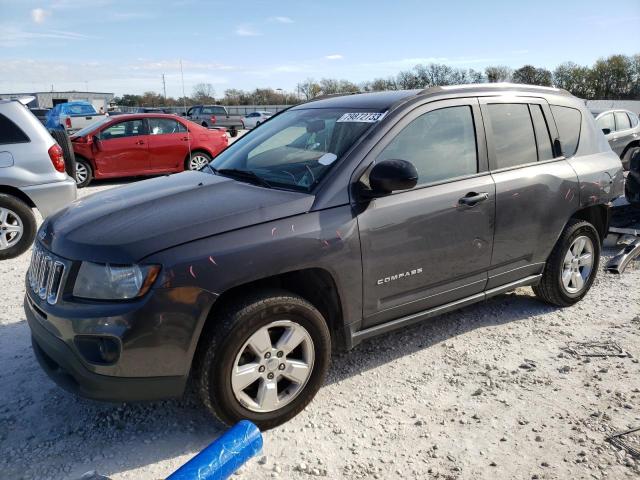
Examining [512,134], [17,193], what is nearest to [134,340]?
[512,134]

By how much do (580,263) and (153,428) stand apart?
366cm

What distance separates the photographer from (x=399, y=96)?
11.8 feet

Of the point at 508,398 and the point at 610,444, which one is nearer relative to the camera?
the point at 610,444

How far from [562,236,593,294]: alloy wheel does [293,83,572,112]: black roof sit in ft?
4.30

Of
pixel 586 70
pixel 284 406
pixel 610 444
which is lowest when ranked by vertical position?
pixel 610 444

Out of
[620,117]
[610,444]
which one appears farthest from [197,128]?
[610,444]

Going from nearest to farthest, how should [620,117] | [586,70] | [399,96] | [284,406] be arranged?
[284,406] < [399,96] < [620,117] < [586,70]

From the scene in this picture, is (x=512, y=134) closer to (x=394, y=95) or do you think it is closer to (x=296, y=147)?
(x=394, y=95)

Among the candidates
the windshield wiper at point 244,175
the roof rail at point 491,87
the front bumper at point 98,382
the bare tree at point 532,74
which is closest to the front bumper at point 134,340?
the front bumper at point 98,382

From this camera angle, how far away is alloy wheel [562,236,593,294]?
446 cm

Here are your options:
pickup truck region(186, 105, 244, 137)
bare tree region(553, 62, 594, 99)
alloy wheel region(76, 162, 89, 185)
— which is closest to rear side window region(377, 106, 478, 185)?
alloy wheel region(76, 162, 89, 185)

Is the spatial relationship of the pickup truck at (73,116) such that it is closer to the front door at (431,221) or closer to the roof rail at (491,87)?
the roof rail at (491,87)

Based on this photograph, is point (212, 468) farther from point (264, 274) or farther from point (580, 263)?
point (580, 263)

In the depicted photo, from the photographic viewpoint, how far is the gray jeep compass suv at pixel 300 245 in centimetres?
253
